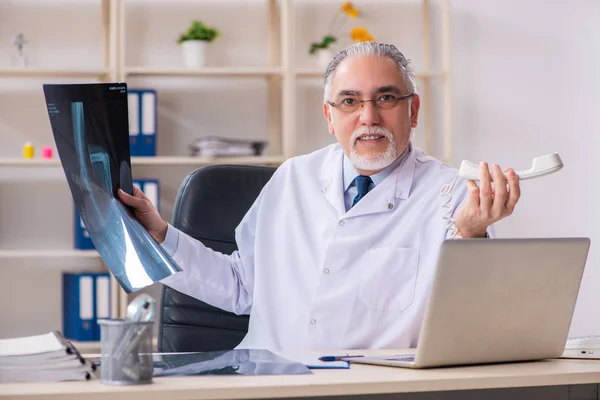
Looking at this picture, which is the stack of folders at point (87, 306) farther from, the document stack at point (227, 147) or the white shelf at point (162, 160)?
the document stack at point (227, 147)

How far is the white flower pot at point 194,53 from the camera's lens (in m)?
3.57

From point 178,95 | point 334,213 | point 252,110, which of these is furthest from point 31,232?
point 334,213

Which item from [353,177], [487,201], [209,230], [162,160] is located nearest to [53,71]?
[162,160]

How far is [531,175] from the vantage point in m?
1.23

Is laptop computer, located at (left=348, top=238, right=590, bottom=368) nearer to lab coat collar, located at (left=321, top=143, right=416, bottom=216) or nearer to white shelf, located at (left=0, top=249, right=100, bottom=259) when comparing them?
→ lab coat collar, located at (left=321, top=143, right=416, bottom=216)

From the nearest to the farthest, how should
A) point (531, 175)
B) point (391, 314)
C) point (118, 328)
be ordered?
point (118, 328), point (531, 175), point (391, 314)

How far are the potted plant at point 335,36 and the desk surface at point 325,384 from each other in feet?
9.00

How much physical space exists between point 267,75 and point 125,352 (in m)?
2.89

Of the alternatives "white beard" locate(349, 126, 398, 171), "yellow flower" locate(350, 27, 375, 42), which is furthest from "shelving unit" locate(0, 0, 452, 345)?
"white beard" locate(349, 126, 398, 171)

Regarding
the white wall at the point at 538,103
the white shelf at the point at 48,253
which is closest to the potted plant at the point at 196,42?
the white shelf at the point at 48,253

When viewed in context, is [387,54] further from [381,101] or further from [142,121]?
[142,121]

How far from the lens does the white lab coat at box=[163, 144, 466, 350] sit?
1721mm

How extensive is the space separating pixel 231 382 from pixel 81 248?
2.72 metres

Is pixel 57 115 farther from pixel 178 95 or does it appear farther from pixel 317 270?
pixel 178 95
